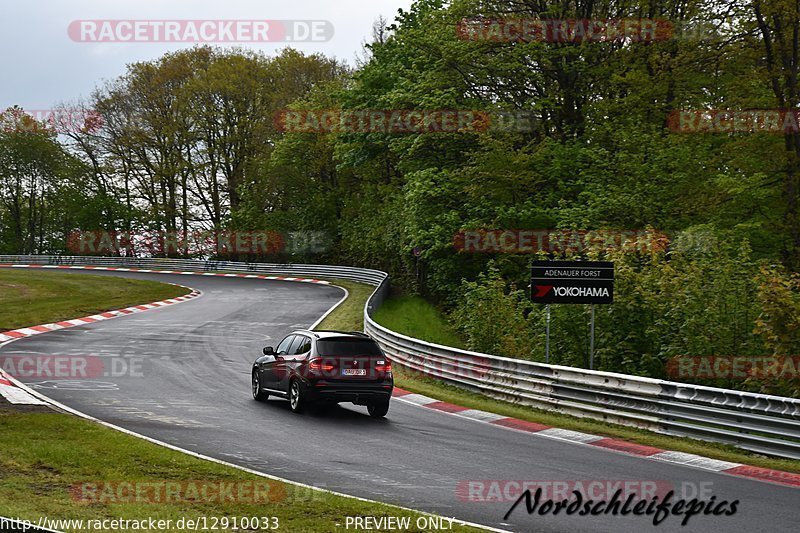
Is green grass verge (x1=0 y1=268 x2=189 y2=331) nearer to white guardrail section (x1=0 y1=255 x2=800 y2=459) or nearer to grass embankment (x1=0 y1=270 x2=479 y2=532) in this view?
white guardrail section (x1=0 y1=255 x2=800 y2=459)

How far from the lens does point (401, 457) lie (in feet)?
38.3

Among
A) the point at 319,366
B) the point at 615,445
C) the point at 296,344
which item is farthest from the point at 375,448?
the point at 296,344

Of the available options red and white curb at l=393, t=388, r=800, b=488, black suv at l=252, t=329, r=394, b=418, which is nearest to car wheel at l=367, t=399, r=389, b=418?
black suv at l=252, t=329, r=394, b=418

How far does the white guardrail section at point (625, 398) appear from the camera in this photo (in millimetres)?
12523

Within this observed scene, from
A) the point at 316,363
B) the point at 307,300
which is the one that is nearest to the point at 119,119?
the point at 307,300

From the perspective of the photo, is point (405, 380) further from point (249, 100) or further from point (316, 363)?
point (249, 100)

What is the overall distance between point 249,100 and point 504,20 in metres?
36.1

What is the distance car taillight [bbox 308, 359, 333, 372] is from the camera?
15.1m

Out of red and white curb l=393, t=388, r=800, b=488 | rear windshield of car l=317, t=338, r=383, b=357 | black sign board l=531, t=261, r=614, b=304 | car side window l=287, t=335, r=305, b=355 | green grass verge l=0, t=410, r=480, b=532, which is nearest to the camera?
green grass verge l=0, t=410, r=480, b=532

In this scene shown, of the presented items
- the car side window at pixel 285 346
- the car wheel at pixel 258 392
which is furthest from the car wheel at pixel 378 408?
the car wheel at pixel 258 392

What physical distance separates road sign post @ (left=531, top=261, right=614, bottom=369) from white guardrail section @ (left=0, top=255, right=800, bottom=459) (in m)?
1.25

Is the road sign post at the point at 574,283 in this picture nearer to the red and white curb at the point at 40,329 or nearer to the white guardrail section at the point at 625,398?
the white guardrail section at the point at 625,398

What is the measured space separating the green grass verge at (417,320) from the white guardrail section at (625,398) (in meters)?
7.83

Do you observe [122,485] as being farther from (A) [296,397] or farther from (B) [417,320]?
(B) [417,320]
